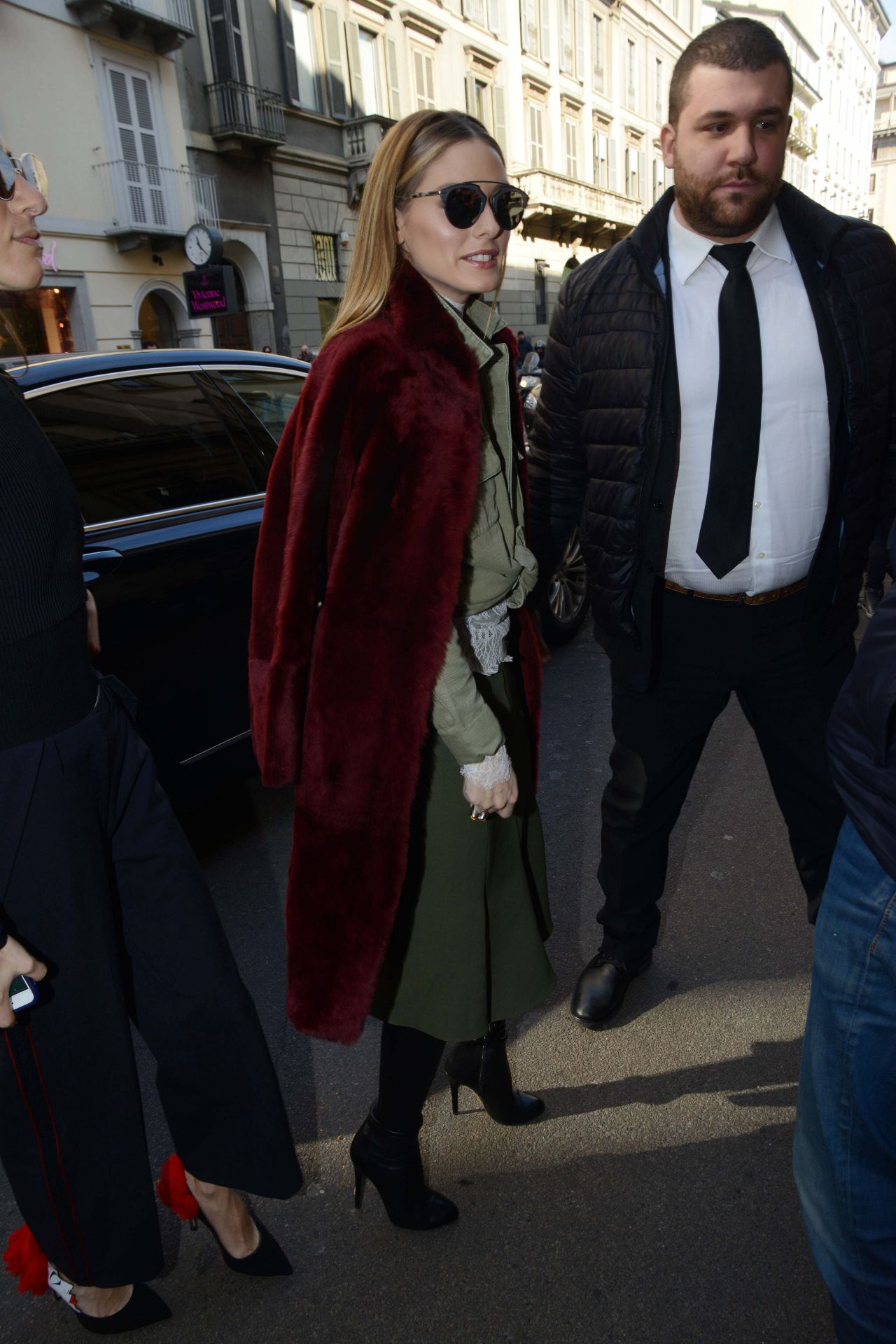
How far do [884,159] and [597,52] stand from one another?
58029 mm

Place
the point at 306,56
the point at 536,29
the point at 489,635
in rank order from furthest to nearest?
the point at 536,29 < the point at 306,56 < the point at 489,635

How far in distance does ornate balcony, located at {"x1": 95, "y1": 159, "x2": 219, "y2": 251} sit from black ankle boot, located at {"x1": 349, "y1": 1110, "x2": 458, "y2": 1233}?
17.3 metres

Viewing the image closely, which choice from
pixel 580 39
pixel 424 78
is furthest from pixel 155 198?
pixel 580 39

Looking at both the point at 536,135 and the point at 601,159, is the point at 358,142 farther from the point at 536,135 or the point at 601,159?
the point at 601,159

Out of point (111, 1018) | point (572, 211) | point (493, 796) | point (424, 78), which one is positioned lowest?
point (111, 1018)

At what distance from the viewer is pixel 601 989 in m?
2.51

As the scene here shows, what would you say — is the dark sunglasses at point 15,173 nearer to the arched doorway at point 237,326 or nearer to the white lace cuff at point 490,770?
the white lace cuff at point 490,770

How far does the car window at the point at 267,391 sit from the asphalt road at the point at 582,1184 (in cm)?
179

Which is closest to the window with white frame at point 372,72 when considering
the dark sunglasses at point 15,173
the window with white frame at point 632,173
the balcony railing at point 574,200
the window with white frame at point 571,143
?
the balcony railing at point 574,200

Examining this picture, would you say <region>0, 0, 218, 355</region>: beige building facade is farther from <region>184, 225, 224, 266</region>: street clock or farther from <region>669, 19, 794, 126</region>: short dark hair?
<region>669, 19, 794, 126</region>: short dark hair

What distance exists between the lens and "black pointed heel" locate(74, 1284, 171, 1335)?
172 centimetres

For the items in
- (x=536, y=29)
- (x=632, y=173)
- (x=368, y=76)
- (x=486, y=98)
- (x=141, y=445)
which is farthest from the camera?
(x=632, y=173)

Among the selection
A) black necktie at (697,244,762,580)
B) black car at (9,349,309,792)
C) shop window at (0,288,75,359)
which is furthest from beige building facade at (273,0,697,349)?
black necktie at (697,244,762,580)

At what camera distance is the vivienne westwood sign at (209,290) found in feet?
44.7
